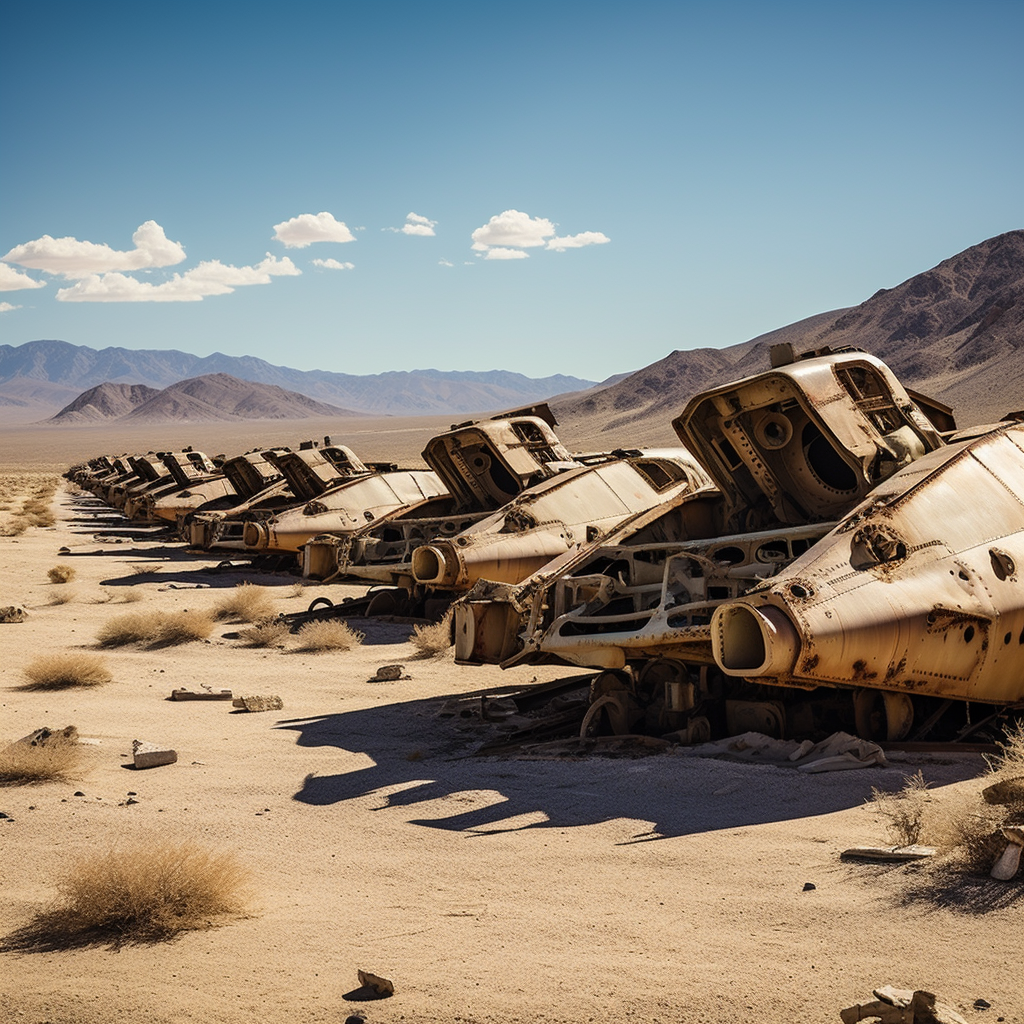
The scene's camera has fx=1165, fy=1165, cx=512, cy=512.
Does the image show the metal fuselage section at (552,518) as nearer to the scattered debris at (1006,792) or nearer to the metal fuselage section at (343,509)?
the metal fuselage section at (343,509)

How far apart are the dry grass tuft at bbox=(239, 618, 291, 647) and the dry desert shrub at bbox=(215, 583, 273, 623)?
6.64 feet

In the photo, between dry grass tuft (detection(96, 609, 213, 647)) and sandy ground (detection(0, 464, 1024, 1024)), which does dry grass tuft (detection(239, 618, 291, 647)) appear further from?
A: sandy ground (detection(0, 464, 1024, 1024))

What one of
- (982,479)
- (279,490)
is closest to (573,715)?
(982,479)

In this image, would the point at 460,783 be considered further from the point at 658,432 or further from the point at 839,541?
the point at 658,432

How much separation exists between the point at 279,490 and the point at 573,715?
1824 centimetres

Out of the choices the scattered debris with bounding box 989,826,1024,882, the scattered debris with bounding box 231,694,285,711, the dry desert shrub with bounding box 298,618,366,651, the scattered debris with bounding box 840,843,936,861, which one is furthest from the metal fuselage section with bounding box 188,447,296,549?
the scattered debris with bounding box 989,826,1024,882

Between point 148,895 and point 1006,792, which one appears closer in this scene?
point 148,895

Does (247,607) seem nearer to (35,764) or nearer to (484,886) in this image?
(35,764)

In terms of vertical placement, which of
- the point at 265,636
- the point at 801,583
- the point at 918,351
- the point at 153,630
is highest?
the point at 918,351

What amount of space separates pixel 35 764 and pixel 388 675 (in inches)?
199

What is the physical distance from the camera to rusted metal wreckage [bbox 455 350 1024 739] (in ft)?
25.8

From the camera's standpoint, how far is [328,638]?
15.3m

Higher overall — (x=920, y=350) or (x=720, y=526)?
A: (x=920, y=350)

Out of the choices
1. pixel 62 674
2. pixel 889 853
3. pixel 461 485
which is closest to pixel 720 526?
pixel 889 853
